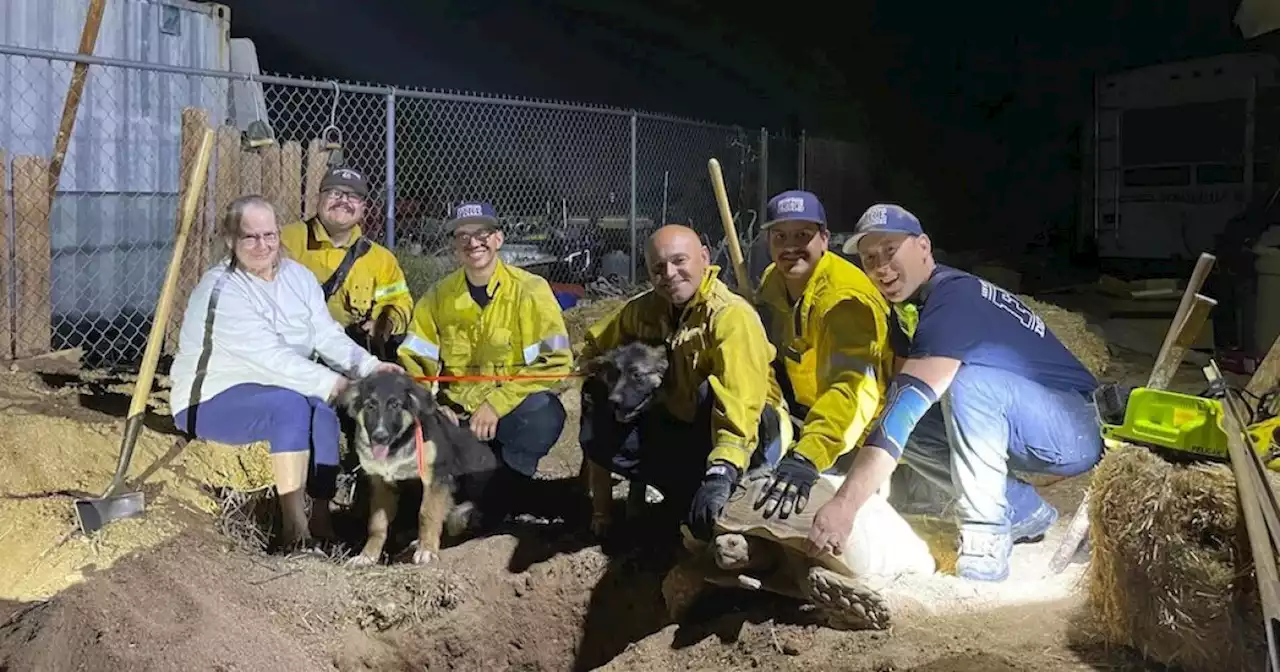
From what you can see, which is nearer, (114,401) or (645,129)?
(114,401)

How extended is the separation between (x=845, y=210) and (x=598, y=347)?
1131cm

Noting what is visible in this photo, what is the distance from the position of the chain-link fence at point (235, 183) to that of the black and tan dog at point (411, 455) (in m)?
2.03

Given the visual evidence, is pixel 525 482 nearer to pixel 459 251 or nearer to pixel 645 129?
pixel 459 251

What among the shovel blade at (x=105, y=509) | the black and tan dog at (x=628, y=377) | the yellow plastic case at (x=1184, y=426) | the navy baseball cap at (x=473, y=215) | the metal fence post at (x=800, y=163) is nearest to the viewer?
the yellow plastic case at (x=1184, y=426)

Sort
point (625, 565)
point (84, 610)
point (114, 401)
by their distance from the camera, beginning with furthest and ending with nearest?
point (114, 401) → point (625, 565) → point (84, 610)

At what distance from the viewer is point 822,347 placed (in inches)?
160

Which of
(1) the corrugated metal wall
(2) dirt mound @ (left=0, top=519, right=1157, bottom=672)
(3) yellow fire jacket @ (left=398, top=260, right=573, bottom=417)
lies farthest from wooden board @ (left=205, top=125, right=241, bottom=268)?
(2) dirt mound @ (left=0, top=519, right=1157, bottom=672)

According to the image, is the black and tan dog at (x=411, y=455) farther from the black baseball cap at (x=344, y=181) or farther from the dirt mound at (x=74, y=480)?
the black baseball cap at (x=344, y=181)

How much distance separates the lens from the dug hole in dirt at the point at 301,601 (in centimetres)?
366

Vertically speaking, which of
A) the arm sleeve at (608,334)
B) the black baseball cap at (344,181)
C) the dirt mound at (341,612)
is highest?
the black baseball cap at (344,181)

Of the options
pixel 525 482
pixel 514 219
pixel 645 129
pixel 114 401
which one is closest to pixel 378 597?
pixel 525 482

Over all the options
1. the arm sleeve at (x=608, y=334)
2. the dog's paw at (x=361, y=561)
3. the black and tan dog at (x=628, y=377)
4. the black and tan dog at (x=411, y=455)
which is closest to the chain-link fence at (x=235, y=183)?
the arm sleeve at (x=608, y=334)

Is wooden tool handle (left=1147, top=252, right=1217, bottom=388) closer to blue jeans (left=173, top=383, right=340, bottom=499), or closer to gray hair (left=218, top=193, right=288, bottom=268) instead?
blue jeans (left=173, top=383, right=340, bottom=499)

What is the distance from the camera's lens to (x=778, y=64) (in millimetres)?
17469
